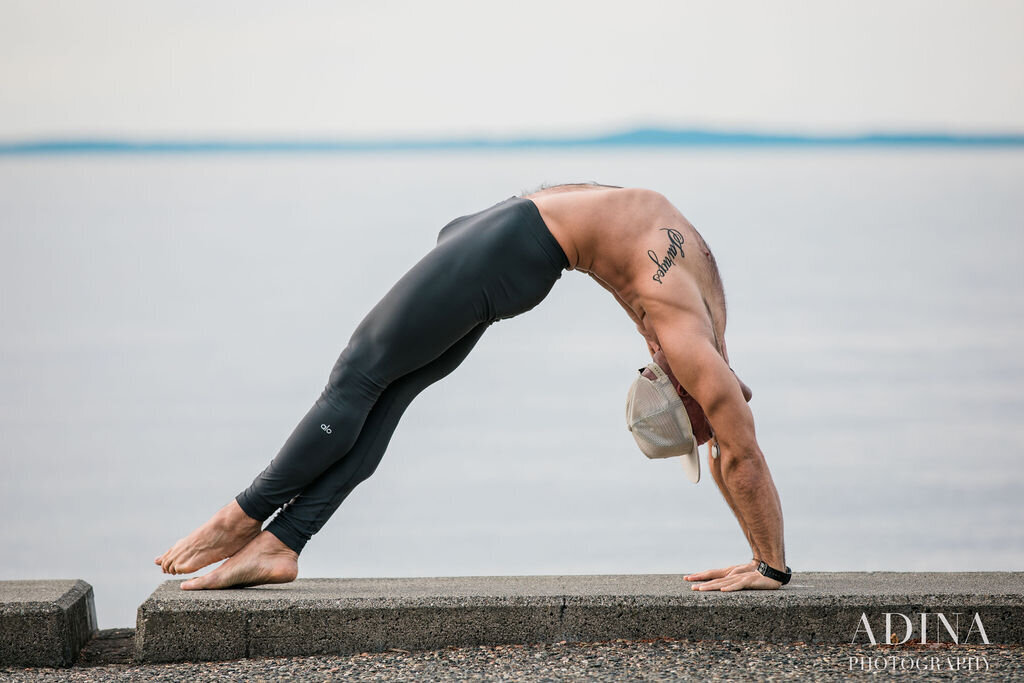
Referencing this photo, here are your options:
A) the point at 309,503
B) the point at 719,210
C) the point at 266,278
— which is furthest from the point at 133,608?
the point at 719,210

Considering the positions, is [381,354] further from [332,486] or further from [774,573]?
[774,573]

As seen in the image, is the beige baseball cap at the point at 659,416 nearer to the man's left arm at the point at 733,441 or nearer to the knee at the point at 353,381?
the man's left arm at the point at 733,441

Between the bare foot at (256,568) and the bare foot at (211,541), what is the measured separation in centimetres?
4

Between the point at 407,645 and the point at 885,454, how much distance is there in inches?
149

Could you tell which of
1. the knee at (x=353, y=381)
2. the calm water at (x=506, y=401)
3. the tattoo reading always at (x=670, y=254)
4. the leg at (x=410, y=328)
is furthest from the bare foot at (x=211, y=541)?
the tattoo reading always at (x=670, y=254)

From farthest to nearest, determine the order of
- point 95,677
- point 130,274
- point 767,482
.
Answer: point 130,274, point 767,482, point 95,677

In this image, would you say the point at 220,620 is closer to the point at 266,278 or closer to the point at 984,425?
the point at 984,425

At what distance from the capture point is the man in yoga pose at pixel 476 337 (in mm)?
2984

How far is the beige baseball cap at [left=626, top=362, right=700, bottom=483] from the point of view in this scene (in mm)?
3062

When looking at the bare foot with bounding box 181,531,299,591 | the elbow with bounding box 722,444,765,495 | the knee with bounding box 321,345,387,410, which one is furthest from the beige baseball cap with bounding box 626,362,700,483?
the bare foot with bounding box 181,531,299,591

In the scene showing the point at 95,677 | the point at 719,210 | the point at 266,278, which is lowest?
the point at 95,677

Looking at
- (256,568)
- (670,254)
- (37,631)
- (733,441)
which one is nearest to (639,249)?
(670,254)

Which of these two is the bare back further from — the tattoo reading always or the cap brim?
the cap brim

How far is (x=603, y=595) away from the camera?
2.88m
